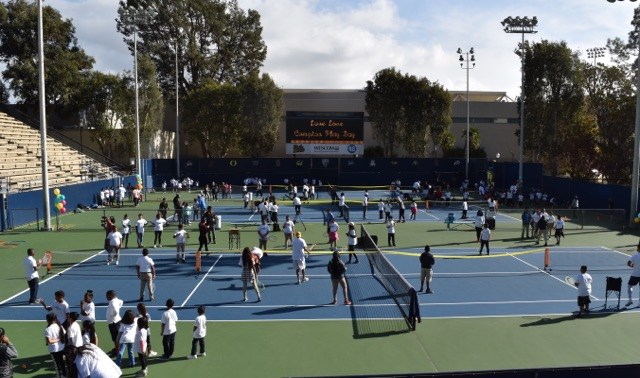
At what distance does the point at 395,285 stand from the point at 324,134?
42.5m

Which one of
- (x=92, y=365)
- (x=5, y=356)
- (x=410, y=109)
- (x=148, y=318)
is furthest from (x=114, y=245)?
(x=410, y=109)

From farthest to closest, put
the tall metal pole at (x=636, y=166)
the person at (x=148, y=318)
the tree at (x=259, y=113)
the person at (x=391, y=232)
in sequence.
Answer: the tree at (x=259, y=113) → the tall metal pole at (x=636, y=166) → the person at (x=391, y=232) → the person at (x=148, y=318)

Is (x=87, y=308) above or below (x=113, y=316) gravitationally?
above

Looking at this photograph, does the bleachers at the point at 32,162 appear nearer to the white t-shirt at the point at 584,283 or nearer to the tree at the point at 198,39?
the tree at the point at 198,39

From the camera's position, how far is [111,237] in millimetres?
23156

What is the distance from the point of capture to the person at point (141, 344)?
40.9 ft

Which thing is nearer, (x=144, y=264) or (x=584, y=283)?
(x=584, y=283)

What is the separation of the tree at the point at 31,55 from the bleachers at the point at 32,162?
7.62 m

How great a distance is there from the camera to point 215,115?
65.0 m

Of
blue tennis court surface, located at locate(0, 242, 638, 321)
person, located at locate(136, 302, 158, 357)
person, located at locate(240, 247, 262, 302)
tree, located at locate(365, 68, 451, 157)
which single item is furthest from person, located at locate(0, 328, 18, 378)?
tree, located at locate(365, 68, 451, 157)

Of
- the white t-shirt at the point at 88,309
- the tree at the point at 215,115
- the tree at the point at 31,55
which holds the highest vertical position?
the tree at the point at 31,55

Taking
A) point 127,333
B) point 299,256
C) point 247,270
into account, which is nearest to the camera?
point 127,333

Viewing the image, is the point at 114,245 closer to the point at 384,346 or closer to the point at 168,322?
the point at 168,322

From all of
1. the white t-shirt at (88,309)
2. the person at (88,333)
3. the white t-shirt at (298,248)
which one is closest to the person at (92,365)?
the person at (88,333)
